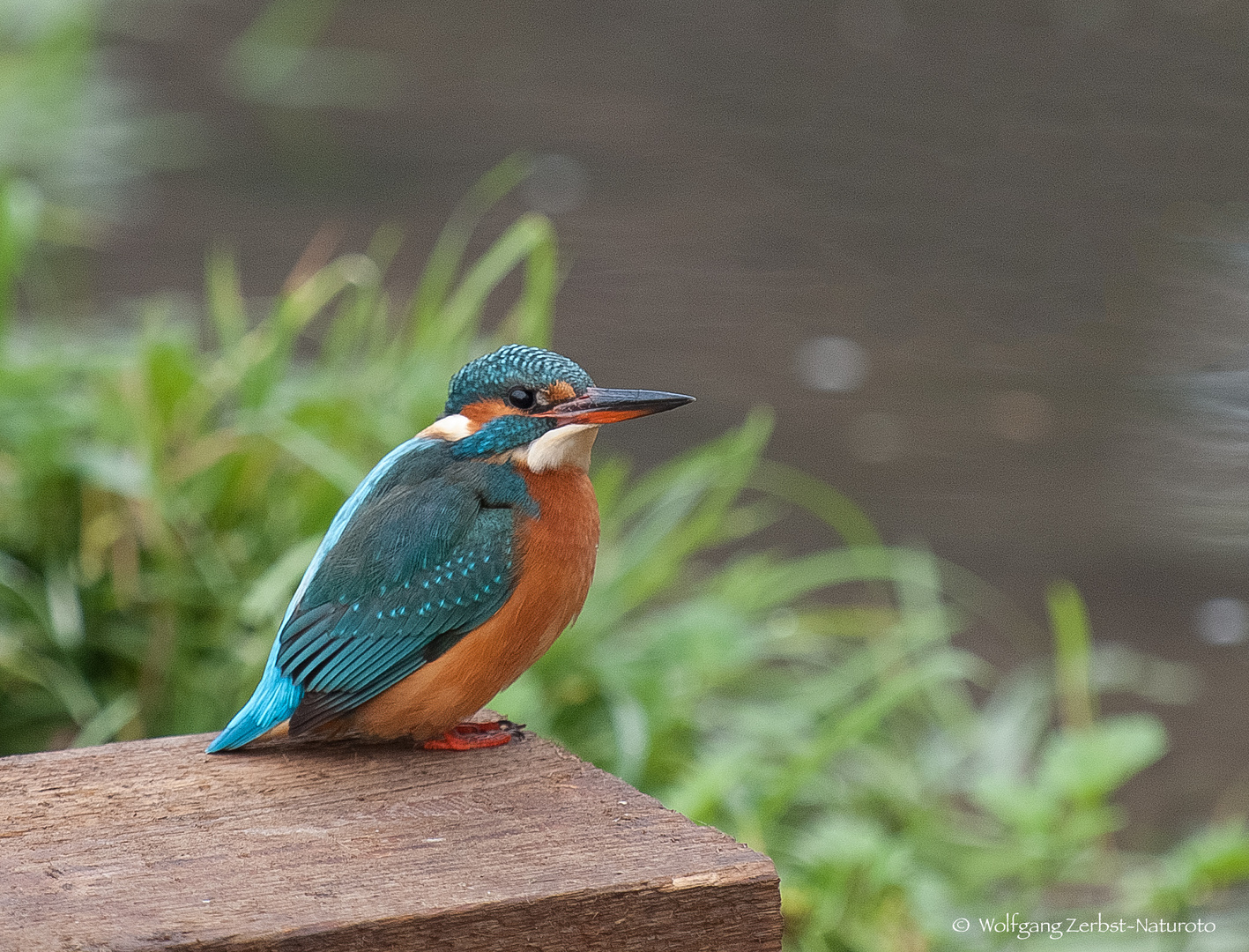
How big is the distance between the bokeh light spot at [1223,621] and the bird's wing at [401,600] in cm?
296

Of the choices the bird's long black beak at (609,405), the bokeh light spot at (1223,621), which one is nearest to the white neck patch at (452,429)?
the bird's long black beak at (609,405)

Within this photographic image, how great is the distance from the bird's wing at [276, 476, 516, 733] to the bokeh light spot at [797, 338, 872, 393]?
3761mm

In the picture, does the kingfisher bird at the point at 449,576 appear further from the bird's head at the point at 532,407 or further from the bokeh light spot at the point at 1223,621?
the bokeh light spot at the point at 1223,621

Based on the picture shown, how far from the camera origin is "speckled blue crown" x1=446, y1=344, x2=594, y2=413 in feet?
5.51

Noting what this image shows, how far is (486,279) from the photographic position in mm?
3480

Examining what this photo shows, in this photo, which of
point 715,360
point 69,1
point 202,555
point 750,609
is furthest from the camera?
point 69,1

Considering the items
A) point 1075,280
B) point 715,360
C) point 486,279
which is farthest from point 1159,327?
point 486,279

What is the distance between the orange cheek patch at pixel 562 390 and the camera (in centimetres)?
167

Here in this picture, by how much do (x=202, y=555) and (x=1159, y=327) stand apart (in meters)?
3.79

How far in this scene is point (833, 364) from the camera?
218 inches

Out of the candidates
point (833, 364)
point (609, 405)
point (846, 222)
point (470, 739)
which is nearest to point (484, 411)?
point (609, 405)

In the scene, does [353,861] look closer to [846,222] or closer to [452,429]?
[452,429]

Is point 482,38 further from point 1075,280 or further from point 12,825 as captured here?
point 12,825

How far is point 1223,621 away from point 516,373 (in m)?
3.09
